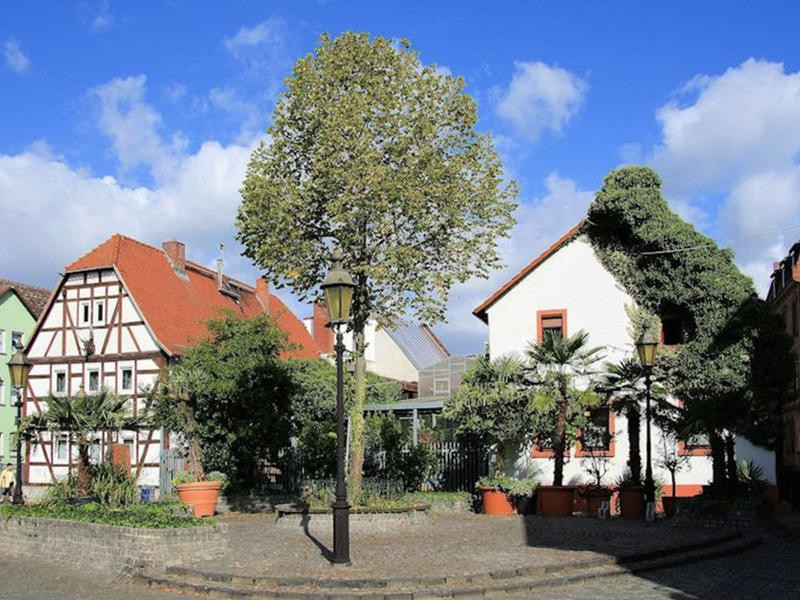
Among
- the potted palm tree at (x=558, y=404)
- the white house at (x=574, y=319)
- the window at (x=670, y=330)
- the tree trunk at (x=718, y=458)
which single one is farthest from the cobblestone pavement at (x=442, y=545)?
the window at (x=670, y=330)

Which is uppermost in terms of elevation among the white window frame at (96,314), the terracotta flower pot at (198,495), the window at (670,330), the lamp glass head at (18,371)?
the white window frame at (96,314)

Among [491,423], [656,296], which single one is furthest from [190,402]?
[656,296]

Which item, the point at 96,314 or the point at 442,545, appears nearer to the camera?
the point at 442,545

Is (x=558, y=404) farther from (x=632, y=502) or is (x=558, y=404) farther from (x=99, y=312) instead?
(x=99, y=312)

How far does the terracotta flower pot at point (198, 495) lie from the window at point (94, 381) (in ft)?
61.6

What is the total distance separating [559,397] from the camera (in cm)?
2273

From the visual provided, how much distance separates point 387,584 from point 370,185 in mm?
9976

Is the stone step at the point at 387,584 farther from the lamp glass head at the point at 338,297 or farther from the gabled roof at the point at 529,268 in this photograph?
the gabled roof at the point at 529,268

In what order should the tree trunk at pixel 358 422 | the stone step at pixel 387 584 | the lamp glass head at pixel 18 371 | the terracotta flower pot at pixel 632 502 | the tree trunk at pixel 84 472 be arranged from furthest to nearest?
the terracotta flower pot at pixel 632 502
the lamp glass head at pixel 18 371
the tree trunk at pixel 358 422
the tree trunk at pixel 84 472
the stone step at pixel 387 584

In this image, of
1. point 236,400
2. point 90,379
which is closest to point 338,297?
point 236,400

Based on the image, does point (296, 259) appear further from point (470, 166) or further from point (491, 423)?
point (491, 423)

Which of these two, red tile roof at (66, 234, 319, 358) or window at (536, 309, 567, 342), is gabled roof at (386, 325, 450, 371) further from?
window at (536, 309, 567, 342)

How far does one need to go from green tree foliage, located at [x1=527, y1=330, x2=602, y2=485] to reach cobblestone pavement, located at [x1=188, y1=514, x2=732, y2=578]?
2500 millimetres

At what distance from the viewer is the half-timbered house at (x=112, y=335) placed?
36.4 metres
